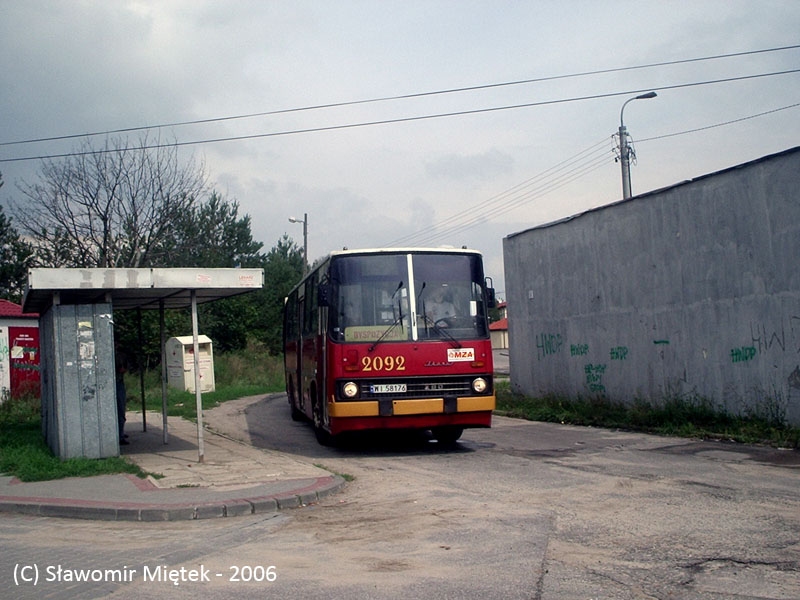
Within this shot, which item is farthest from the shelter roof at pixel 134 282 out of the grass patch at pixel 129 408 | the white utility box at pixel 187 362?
the white utility box at pixel 187 362

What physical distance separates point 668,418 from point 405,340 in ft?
19.1

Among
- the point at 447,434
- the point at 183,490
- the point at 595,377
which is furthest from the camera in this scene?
the point at 595,377

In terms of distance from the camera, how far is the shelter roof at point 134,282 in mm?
10484

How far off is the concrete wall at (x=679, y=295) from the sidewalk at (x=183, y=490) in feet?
25.6

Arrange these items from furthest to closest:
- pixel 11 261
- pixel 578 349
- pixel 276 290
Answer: pixel 276 290
pixel 11 261
pixel 578 349

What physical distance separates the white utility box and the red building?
8952 millimetres

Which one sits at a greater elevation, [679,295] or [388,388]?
[679,295]

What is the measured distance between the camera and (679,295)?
15.2 meters

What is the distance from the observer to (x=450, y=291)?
11945 millimetres

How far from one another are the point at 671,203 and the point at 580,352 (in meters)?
4.54

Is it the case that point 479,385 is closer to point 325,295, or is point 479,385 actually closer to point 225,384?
point 325,295

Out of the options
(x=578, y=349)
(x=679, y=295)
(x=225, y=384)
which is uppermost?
(x=679, y=295)

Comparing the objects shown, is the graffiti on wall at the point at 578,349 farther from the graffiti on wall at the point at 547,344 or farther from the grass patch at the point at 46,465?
the grass patch at the point at 46,465

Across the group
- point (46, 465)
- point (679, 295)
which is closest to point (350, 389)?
point (46, 465)
